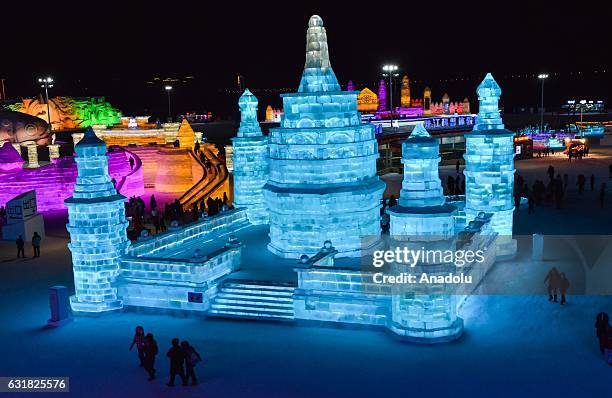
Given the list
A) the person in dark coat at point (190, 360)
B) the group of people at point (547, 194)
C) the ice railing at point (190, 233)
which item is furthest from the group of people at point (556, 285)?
the group of people at point (547, 194)

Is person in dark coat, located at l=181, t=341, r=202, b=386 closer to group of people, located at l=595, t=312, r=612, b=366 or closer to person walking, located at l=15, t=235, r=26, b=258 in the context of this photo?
group of people, located at l=595, t=312, r=612, b=366

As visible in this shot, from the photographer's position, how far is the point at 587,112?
9538 cm

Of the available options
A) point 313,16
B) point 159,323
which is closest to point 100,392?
point 159,323

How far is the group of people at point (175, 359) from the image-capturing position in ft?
43.8

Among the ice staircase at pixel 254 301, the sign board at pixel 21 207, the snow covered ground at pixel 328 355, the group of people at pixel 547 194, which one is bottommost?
the snow covered ground at pixel 328 355

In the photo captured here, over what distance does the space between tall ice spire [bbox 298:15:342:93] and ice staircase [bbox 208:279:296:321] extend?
6643mm

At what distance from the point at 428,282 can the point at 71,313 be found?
30.2 feet

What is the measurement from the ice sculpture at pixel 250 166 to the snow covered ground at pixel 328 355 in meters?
9.66

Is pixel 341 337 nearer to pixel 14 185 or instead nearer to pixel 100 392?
pixel 100 392

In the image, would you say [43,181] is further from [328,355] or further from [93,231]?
[328,355]

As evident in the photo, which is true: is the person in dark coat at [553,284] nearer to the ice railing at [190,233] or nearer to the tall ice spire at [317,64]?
the tall ice spire at [317,64]

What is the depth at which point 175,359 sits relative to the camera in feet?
43.8

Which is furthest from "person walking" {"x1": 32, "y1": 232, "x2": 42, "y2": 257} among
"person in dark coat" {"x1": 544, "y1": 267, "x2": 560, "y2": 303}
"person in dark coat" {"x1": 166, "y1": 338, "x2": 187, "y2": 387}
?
"person in dark coat" {"x1": 544, "y1": 267, "x2": 560, "y2": 303}

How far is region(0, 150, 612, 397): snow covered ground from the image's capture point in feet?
43.3
